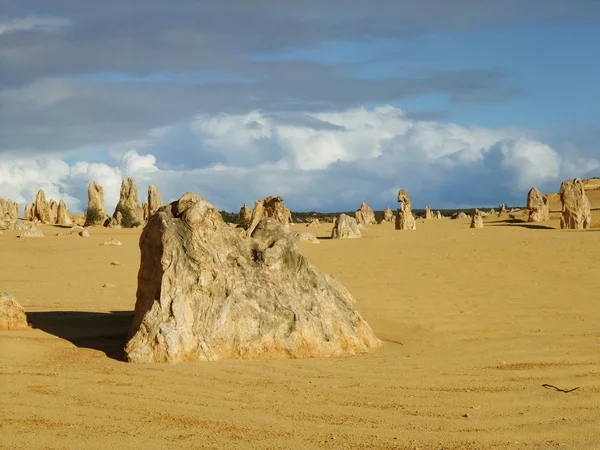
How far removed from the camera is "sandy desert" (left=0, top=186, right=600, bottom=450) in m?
6.02

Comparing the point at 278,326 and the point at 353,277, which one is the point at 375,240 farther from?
the point at 278,326

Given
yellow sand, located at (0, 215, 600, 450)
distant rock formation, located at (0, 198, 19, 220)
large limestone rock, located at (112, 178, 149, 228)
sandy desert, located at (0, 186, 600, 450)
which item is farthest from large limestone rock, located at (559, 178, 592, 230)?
distant rock formation, located at (0, 198, 19, 220)

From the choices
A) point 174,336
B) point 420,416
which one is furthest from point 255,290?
point 420,416

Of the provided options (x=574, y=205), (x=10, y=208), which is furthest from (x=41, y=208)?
(x=574, y=205)

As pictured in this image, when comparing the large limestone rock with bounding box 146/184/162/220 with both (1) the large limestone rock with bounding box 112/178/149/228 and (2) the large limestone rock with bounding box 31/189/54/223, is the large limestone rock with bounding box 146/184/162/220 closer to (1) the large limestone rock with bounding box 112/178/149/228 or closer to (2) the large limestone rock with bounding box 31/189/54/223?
(1) the large limestone rock with bounding box 112/178/149/228

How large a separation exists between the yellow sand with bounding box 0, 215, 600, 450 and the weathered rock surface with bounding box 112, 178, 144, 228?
3840cm

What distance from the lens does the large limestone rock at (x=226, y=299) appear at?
8.75 meters

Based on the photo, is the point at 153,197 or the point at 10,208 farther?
the point at 10,208

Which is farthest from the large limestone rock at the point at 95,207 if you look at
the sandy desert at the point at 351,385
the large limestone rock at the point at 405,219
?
the sandy desert at the point at 351,385

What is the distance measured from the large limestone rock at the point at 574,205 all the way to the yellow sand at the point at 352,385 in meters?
17.2

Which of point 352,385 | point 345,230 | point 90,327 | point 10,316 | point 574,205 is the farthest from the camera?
point 574,205

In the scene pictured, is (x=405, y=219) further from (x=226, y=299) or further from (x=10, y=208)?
(x=10, y=208)

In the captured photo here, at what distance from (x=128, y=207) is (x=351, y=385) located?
49.1m

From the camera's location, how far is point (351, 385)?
771 cm
